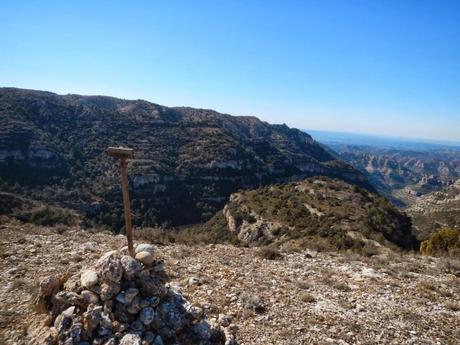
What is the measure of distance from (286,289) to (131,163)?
64930 millimetres

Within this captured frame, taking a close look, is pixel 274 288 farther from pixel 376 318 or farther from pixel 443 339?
pixel 443 339

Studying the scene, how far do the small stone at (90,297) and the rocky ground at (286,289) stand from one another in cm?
141

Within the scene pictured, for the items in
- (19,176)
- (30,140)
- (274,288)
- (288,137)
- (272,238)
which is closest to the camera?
(274,288)

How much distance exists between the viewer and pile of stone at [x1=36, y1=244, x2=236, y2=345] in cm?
622

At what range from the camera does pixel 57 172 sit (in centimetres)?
6341

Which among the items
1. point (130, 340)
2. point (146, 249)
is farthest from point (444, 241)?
point (130, 340)

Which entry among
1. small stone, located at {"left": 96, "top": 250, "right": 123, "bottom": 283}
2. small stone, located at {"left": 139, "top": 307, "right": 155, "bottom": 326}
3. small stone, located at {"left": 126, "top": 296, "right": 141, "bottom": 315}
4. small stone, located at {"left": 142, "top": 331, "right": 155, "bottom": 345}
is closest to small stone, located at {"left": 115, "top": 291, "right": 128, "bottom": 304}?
small stone, located at {"left": 126, "top": 296, "right": 141, "bottom": 315}

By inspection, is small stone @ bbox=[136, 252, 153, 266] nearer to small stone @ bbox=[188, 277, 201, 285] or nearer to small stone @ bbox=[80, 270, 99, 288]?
small stone @ bbox=[80, 270, 99, 288]

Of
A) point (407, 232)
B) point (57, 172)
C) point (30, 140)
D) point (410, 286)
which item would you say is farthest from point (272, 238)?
point (30, 140)

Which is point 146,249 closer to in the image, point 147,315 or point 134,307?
point 134,307

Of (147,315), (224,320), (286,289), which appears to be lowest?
(286,289)

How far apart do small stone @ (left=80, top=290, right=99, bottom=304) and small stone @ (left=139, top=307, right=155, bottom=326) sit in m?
0.93

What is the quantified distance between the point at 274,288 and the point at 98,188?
5715 centimetres

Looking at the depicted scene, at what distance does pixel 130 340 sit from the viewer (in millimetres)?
6008
